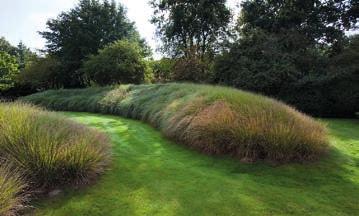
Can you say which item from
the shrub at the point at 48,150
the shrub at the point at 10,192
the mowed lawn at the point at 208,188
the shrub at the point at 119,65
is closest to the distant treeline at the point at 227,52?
the shrub at the point at 119,65

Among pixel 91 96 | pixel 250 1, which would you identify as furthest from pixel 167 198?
pixel 250 1

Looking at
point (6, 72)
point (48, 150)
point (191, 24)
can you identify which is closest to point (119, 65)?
point (191, 24)

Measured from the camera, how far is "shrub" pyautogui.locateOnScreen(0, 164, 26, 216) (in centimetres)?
394

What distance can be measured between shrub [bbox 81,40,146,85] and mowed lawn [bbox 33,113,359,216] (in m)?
14.7

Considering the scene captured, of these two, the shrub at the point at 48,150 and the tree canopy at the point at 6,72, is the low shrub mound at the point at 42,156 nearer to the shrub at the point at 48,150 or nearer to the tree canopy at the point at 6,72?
the shrub at the point at 48,150

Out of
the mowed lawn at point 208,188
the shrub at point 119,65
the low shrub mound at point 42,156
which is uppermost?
the shrub at point 119,65

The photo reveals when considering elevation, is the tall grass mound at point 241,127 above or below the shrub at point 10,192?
above

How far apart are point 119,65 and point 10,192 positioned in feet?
56.5

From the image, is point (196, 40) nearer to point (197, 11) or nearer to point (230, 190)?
point (197, 11)

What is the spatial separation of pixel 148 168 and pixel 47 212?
5.91ft

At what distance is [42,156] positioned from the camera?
4824mm

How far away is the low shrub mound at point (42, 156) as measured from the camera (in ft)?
15.2

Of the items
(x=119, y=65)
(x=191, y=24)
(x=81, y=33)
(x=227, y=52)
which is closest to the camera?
(x=227, y=52)

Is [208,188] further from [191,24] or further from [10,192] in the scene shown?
[191,24]
